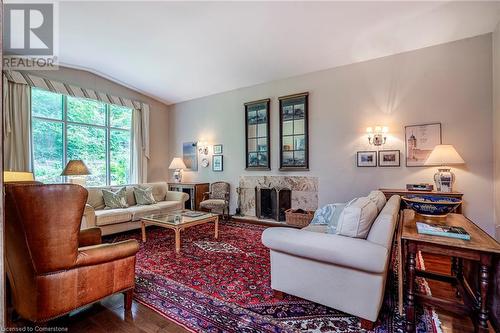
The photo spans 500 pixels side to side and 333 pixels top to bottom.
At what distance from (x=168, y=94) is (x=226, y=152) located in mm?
2297

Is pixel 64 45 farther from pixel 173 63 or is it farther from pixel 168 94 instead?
pixel 168 94

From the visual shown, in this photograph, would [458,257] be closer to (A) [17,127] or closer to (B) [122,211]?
(B) [122,211]

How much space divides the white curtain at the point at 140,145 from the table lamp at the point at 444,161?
605 cm

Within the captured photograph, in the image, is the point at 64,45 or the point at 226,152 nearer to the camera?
the point at 64,45

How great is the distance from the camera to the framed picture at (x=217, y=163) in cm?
600

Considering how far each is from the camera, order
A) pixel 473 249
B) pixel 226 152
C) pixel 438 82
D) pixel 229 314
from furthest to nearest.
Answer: pixel 226 152
pixel 438 82
pixel 229 314
pixel 473 249

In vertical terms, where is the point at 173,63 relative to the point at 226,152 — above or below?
above

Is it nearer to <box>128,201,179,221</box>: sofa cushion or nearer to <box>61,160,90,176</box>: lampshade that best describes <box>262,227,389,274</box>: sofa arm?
<box>128,201,179,221</box>: sofa cushion

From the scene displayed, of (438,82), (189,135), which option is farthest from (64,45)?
(438,82)

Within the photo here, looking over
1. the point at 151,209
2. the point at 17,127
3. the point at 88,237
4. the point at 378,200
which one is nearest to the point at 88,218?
the point at 151,209

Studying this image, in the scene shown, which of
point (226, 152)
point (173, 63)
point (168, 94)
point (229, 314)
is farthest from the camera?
point (168, 94)

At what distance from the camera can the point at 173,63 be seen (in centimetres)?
478

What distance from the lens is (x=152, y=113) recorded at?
6691 millimetres

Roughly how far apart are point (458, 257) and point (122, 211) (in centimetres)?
438
